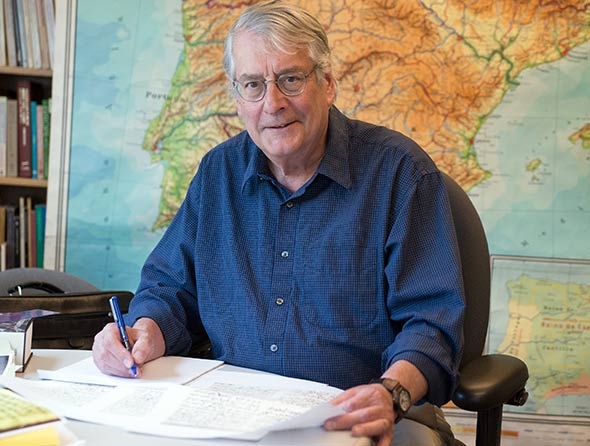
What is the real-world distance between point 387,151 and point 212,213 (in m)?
0.42

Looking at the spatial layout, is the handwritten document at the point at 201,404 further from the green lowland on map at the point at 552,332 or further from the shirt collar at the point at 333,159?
the green lowland on map at the point at 552,332

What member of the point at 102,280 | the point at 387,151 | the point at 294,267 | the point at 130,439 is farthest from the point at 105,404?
the point at 102,280

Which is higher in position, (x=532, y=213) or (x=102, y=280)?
(x=532, y=213)

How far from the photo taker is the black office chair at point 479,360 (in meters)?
1.67

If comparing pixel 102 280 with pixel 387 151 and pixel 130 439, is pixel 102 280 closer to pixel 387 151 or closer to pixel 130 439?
pixel 387 151

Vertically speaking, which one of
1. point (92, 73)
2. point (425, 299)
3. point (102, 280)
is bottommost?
point (102, 280)

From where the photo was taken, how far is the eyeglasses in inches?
72.1

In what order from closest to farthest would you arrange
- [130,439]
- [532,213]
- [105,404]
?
[130,439] < [105,404] < [532,213]

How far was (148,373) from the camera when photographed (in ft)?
5.28

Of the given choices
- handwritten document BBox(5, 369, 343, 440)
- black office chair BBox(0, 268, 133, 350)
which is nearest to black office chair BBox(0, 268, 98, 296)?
black office chair BBox(0, 268, 133, 350)

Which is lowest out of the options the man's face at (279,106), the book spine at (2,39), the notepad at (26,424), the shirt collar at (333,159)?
the notepad at (26,424)

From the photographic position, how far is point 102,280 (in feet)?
10.6

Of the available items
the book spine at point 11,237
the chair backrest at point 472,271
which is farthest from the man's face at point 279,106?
the book spine at point 11,237

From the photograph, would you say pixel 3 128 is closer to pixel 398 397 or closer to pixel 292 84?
pixel 292 84
